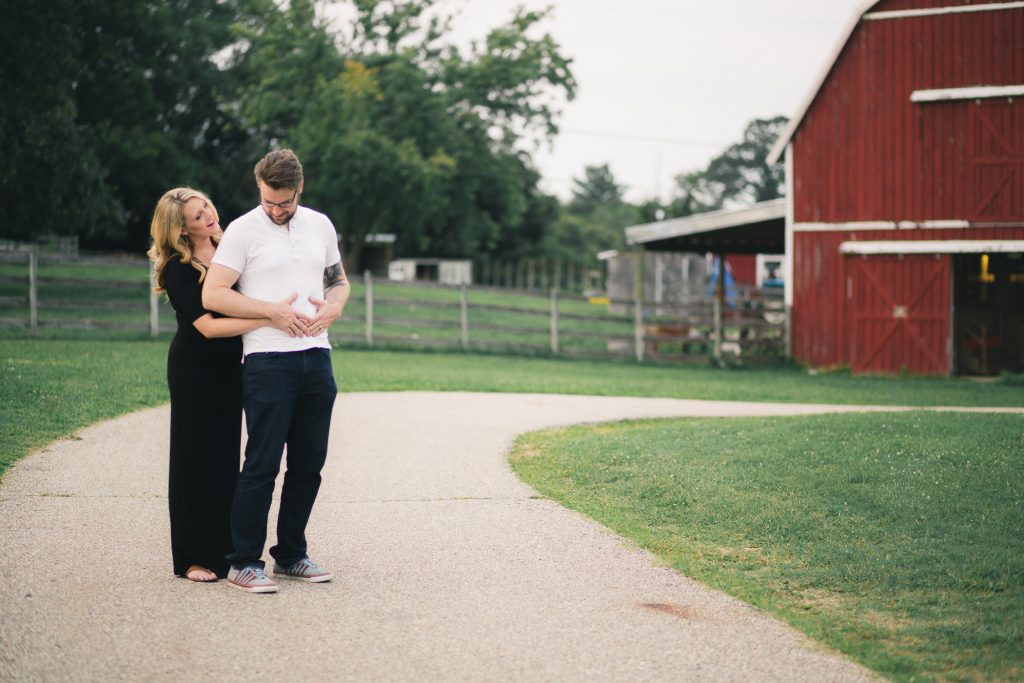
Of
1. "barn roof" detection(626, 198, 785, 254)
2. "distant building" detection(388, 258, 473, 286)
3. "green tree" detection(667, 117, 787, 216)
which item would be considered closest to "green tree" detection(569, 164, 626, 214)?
"green tree" detection(667, 117, 787, 216)

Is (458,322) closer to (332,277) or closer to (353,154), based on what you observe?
(332,277)

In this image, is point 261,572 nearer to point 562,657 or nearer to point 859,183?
point 562,657

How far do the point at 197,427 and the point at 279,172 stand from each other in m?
1.23

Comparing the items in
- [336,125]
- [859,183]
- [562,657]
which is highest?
[336,125]

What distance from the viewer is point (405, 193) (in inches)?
1592

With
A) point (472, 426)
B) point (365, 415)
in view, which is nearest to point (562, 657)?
point (472, 426)

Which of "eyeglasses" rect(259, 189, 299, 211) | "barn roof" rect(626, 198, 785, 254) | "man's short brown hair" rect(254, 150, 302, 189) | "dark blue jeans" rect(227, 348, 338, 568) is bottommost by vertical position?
"dark blue jeans" rect(227, 348, 338, 568)

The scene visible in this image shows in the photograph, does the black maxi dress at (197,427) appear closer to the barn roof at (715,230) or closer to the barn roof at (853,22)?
the barn roof at (853,22)

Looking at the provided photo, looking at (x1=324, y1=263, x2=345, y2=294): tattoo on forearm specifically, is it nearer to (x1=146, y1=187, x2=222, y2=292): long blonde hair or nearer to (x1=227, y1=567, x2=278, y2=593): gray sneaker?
(x1=146, y1=187, x2=222, y2=292): long blonde hair

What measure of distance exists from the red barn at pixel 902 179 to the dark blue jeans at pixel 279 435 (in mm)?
16973

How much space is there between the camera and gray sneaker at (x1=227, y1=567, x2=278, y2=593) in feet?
16.1

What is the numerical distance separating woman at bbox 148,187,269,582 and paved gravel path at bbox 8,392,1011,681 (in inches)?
9.4

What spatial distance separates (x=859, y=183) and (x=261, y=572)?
17848 mm

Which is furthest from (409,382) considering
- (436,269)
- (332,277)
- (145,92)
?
(436,269)
